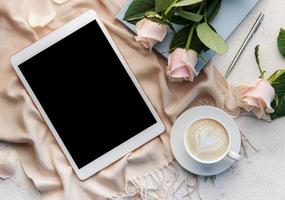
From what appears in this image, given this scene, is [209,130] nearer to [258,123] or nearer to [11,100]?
[258,123]

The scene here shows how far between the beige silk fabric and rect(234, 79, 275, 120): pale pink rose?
4 cm

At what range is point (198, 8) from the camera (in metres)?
Result: 0.79

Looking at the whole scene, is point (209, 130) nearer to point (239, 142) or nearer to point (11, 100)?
point (239, 142)

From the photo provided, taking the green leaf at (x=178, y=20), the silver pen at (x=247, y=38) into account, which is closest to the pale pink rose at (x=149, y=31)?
the green leaf at (x=178, y=20)

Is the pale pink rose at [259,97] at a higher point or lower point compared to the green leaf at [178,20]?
lower

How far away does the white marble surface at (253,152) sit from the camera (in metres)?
0.83

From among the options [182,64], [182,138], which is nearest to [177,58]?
[182,64]

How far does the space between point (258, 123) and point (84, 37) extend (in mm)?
301

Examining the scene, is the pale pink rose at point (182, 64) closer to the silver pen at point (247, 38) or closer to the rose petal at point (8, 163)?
the silver pen at point (247, 38)

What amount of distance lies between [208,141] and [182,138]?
1.7 inches

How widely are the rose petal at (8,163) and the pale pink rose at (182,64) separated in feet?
0.90

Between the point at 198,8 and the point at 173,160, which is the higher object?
the point at 198,8

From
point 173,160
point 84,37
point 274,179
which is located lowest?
point 274,179

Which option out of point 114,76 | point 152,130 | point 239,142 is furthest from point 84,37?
point 239,142
